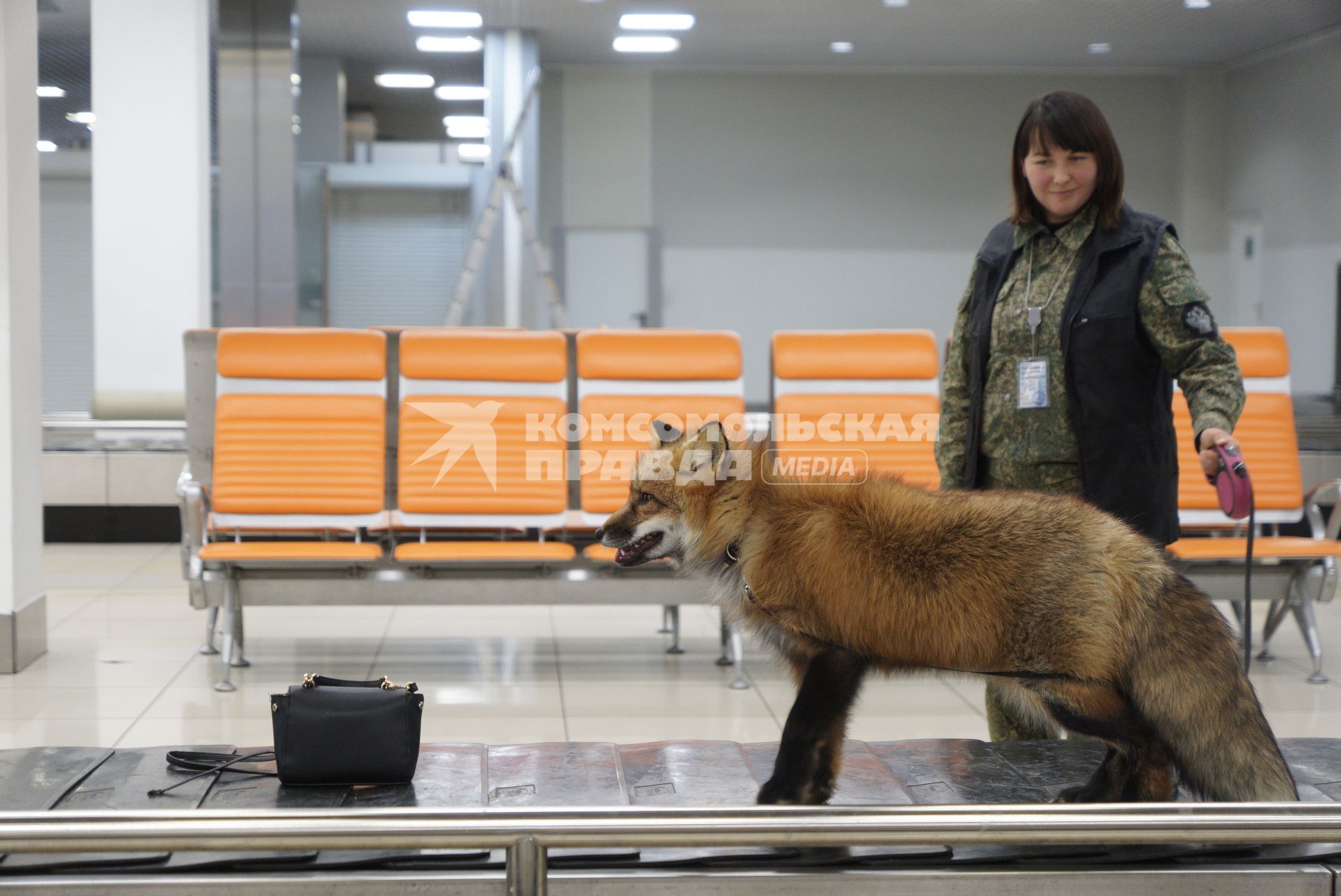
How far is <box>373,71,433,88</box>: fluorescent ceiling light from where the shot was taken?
12.5m

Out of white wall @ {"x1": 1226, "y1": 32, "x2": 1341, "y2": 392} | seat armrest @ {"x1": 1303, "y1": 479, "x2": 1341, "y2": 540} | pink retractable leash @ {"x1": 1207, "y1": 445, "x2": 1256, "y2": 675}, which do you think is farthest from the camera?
white wall @ {"x1": 1226, "y1": 32, "x2": 1341, "y2": 392}

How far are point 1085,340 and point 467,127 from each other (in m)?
11.1

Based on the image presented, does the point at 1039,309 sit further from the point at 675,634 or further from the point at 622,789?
the point at 675,634

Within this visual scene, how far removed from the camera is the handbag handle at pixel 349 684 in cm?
203

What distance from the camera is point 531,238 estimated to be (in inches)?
490

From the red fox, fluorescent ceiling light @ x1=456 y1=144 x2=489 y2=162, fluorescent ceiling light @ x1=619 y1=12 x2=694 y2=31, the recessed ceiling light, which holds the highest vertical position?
fluorescent ceiling light @ x1=619 y1=12 x2=694 y2=31

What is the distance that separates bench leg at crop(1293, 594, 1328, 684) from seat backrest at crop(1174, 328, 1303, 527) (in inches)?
18.5

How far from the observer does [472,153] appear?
1240cm

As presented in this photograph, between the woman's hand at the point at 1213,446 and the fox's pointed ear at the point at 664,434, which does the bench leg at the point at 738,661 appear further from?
the fox's pointed ear at the point at 664,434

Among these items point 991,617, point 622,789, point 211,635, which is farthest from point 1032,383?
point 211,635

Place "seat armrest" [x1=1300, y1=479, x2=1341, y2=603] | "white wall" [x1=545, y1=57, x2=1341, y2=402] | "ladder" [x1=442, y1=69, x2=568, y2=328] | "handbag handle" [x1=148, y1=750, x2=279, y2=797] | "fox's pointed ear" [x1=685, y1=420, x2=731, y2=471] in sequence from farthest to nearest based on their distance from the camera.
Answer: "white wall" [x1=545, y1=57, x2=1341, y2=402] < "ladder" [x1=442, y1=69, x2=568, y2=328] < "seat armrest" [x1=1300, y1=479, x2=1341, y2=603] < "handbag handle" [x1=148, y1=750, x2=279, y2=797] < "fox's pointed ear" [x1=685, y1=420, x2=731, y2=471]

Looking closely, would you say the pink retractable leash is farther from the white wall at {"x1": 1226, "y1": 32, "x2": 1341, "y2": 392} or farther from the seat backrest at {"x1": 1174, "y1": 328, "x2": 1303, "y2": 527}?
the white wall at {"x1": 1226, "y1": 32, "x2": 1341, "y2": 392}

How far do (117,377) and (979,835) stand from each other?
9.39 meters

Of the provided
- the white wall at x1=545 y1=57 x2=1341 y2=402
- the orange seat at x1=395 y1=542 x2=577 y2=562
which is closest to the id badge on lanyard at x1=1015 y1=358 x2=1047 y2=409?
the orange seat at x1=395 y1=542 x2=577 y2=562
